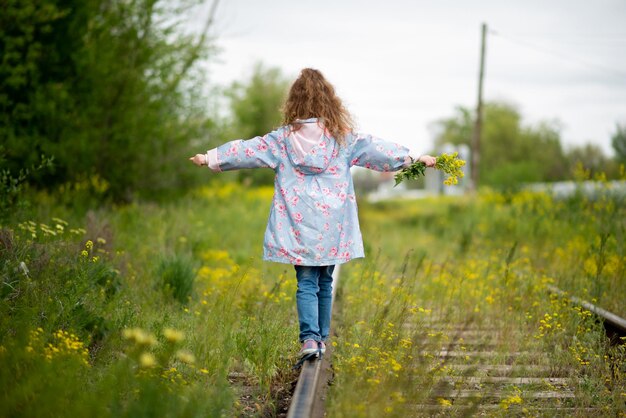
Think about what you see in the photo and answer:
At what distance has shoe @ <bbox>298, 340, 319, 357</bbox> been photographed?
169 inches

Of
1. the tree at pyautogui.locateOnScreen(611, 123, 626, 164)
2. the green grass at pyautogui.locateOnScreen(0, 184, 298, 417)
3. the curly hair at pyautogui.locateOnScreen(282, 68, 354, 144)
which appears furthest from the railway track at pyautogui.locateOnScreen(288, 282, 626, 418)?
the tree at pyautogui.locateOnScreen(611, 123, 626, 164)

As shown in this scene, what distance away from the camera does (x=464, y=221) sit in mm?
14891

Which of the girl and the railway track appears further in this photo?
the girl

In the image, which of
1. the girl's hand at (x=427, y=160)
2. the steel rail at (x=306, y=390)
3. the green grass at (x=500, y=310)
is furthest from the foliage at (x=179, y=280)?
the girl's hand at (x=427, y=160)

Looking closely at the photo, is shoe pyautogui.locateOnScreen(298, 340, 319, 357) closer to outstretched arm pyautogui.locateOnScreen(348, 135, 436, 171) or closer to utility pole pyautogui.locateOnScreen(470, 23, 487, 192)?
outstretched arm pyautogui.locateOnScreen(348, 135, 436, 171)

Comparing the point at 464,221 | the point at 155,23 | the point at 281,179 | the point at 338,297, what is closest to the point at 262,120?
the point at 464,221

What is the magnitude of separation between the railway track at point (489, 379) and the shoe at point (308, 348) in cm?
7

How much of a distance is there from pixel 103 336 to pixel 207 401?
5.68ft

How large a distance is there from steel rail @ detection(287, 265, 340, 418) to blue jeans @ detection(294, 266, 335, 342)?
211 millimetres

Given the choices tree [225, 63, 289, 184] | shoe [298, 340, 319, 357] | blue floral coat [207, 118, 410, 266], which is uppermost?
tree [225, 63, 289, 184]

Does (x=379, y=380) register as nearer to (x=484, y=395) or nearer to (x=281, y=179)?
(x=484, y=395)

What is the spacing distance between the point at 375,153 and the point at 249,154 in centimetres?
85

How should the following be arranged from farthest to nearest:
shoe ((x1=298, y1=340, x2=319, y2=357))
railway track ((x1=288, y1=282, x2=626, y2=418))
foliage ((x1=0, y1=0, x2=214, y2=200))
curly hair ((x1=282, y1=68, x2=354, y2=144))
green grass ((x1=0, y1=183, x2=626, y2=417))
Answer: foliage ((x1=0, y1=0, x2=214, y2=200)) < curly hair ((x1=282, y1=68, x2=354, y2=144)) < shoe ((x1=298, y1=340, x2=319, y2=357)) < railway track ((x1=288, y1=282, x2=626, y2=418)) < green grass ((x1=0, y1=183, x2=626, y2=417))

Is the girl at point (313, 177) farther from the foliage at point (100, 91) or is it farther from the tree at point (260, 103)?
the tree at point (260, 103)
